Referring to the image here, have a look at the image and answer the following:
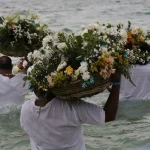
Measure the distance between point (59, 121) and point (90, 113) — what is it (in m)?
0.27

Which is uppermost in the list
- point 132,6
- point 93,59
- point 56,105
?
point 93,59

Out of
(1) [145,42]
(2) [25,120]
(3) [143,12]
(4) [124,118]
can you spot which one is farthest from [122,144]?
(3) [143,12]

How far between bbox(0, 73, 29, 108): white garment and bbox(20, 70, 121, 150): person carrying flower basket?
10.2 ft

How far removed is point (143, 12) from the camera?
22234 mm

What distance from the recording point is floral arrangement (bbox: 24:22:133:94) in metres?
3.65

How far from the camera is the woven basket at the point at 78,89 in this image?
3678mm

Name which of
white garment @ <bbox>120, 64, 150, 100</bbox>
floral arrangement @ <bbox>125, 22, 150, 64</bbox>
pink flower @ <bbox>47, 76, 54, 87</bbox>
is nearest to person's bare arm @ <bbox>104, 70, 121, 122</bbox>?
floral arrangement @ <bbox>125, 22, 150, 64</bbox>

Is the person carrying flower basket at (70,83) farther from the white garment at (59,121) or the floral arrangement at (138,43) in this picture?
the floral arrangement at (138,43)

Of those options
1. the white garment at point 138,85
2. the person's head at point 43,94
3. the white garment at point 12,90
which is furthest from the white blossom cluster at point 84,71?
the white garment at point 138,85

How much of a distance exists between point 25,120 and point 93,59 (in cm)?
80

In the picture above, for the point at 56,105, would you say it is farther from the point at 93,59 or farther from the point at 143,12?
the point at 143,12

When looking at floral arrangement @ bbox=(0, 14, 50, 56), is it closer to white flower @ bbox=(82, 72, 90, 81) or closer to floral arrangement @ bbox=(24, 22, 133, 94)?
floral arrangement @ bbox=(24, 22, 133, 94)

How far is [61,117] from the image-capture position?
3.82 meters

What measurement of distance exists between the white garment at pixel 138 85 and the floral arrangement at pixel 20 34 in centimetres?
251
